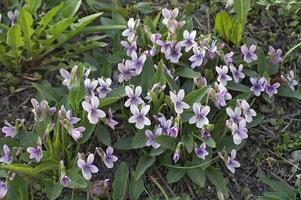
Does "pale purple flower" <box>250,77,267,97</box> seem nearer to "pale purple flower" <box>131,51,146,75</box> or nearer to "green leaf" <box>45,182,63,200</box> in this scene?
"pale purple flower" <box>131,51,146,75</box>

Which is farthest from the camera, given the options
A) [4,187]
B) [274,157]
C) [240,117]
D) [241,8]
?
[241,8]

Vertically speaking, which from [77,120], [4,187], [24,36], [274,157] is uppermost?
[24,36]

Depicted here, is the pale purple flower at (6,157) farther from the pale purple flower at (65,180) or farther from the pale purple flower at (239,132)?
the pale purple flower at (239,132)

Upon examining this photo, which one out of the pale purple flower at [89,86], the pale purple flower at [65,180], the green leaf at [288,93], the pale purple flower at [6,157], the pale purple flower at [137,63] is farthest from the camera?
the green leaf at [288,93]

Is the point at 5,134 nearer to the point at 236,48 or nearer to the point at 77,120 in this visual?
the point at 77,120

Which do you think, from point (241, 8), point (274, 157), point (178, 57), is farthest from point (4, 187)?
point (241, 8)

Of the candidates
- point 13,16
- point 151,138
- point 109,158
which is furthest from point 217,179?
point 13,16

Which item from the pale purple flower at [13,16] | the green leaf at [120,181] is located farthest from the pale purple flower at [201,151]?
the pale purple flower at [13,16]
